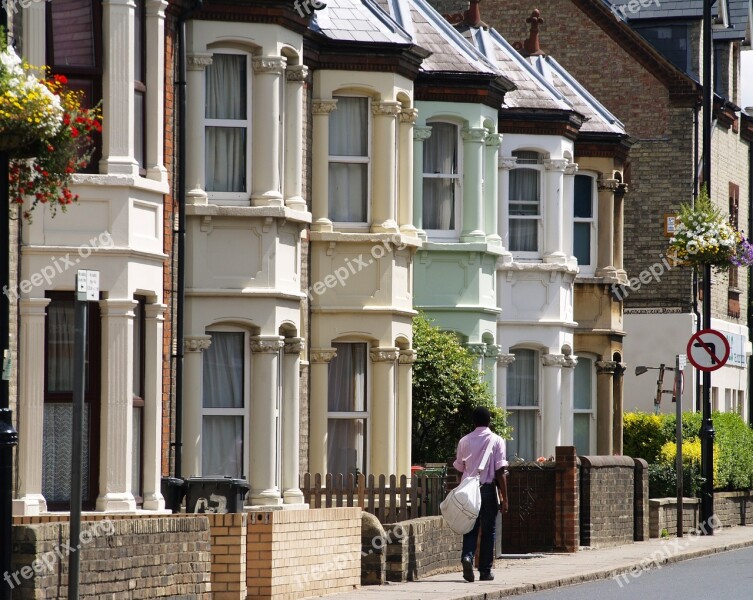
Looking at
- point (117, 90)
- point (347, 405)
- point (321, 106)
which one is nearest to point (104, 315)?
point (117, 90)

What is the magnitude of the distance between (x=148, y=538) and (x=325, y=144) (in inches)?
389

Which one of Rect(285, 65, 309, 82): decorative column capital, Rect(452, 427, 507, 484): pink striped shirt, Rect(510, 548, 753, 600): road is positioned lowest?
Rect(510, 548, 753, 600): road

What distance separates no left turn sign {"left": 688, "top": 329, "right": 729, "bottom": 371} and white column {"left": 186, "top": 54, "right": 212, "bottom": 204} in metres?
9.90

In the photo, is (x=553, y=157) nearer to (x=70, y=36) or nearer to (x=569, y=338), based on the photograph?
(x=569, y=338)

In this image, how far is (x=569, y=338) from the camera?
30469 millimetres

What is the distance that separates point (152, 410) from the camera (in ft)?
60.0

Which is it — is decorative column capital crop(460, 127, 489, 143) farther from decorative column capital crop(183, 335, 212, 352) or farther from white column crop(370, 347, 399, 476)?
decorative column capital crop(183, 335, 212, 352)

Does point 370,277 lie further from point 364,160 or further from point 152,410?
point 152,410

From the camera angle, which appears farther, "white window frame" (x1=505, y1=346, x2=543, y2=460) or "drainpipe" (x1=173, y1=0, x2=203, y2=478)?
"white window frame" (x1=505, y1=346, x2=543, y2=460)

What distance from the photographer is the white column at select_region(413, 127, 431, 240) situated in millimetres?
25812

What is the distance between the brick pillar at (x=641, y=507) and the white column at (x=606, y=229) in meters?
6.92

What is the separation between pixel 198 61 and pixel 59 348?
429cm

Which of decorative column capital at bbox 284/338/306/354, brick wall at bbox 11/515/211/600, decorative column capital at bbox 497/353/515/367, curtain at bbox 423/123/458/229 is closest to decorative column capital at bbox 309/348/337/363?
decorative column capital at bbox 284/338/306/354

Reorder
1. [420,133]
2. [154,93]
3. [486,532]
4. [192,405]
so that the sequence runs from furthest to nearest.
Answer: [420,133]
[192,405]
[486,532]
[154,93]
